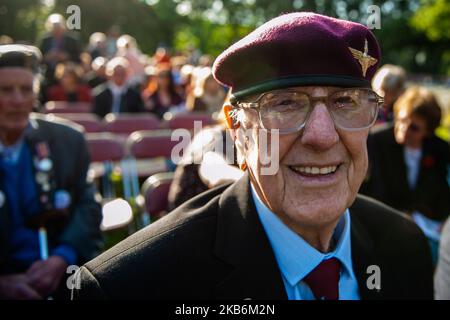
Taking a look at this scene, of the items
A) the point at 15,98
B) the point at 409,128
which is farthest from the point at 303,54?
the point at 409,128

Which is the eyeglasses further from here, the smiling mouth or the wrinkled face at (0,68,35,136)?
the wrinkled face at (0,68,35,136)

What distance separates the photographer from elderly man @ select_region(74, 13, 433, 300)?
48.2 inches

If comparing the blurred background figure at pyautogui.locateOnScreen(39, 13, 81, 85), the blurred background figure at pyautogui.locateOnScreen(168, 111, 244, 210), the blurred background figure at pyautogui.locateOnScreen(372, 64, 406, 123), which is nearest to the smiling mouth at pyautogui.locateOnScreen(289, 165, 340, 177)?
the blurred background figure at pyautogui.locateOnScreen(168, 111, 244, 210)

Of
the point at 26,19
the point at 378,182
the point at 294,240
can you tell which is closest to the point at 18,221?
the point at 294,240

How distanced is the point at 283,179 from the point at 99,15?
24913mm

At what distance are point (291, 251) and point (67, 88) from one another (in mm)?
7424

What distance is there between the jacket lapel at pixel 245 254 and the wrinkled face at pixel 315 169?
0.15m

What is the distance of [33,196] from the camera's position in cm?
259

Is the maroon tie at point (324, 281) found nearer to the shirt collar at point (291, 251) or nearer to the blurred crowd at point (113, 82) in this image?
the shirt collar at point (291, 251)

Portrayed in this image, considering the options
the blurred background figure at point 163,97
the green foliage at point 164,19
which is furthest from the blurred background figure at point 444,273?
the blurred background figure at point 163,97

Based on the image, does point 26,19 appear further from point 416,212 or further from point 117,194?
point 416,212

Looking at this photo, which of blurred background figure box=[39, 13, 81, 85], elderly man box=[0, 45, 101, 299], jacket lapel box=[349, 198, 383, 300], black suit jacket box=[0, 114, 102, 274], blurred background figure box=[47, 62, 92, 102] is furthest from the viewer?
blurred background figure box=[39, 13, 81, 85]

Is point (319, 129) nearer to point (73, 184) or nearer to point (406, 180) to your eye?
point (73, 184)

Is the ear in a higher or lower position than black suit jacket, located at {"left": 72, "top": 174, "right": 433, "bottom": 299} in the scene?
higher
